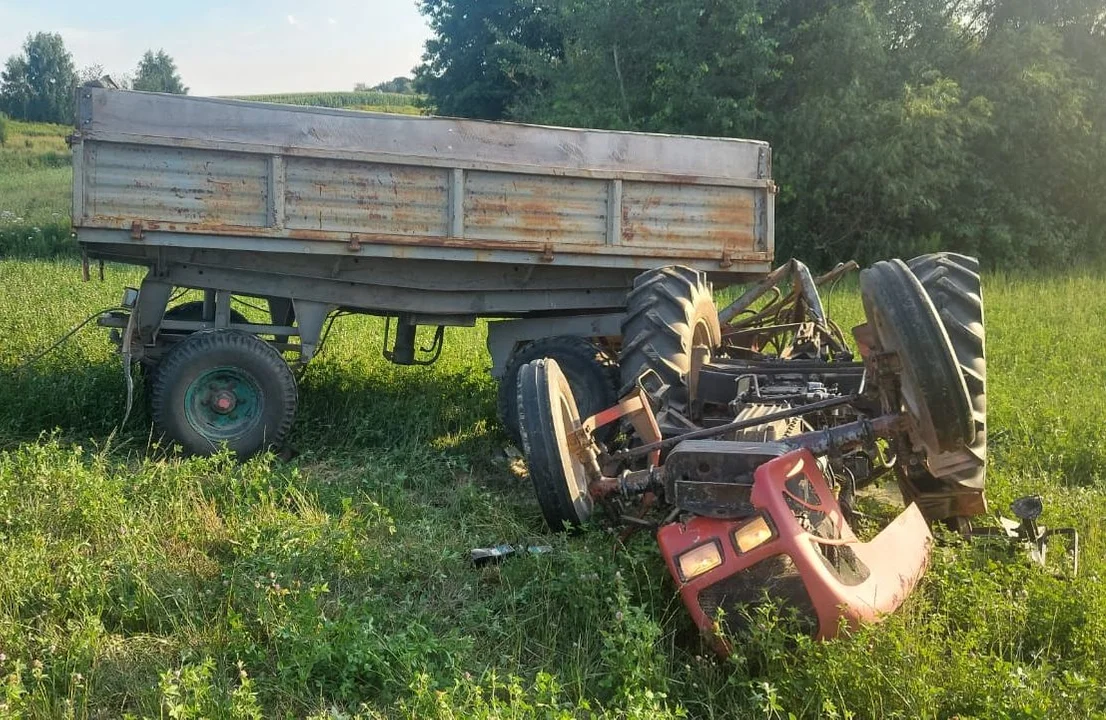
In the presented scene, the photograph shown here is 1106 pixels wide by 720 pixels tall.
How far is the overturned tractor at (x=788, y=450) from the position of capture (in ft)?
11.1

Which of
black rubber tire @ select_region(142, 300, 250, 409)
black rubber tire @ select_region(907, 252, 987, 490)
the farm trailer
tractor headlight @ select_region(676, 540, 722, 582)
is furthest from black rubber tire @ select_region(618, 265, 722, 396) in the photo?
black rubber tire @ select_region(142, 300, 250, 409)

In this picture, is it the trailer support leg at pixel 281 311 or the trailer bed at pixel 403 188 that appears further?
the trailer support leg at pixel 281 311

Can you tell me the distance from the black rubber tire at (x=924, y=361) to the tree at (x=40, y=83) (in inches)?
2878

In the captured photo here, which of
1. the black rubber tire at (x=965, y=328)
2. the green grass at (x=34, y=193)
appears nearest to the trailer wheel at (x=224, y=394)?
the black rubber tire at (x=965, y=328)

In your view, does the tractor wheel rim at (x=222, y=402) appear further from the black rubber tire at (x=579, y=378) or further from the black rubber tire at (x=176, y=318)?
the black rubber tire at (x=579, y=378)

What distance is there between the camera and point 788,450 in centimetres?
368

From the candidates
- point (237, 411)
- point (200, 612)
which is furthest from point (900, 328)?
point (237, 411)

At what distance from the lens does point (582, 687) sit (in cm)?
337

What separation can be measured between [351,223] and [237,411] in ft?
5.06

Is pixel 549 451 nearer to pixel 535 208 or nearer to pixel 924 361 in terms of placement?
pixel 924 361

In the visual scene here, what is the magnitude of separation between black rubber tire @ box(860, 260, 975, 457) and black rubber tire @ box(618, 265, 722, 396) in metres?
1.84

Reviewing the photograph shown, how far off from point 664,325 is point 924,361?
2283 mm

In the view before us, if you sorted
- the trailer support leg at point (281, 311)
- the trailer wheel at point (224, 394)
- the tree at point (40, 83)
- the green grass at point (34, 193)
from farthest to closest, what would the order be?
1. the tree at point (40, 83)
2. the green grass at point (34, 193)
3. the trailer support leg at point (281, 311)
4. the trailer wheel at point (224, 394)

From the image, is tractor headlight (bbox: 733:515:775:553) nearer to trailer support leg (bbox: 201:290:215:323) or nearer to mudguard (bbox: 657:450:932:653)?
mudguard (bbox: 657:450:932:653)
